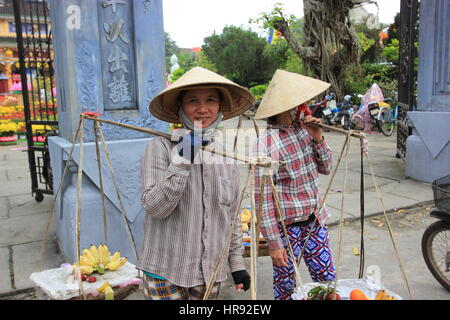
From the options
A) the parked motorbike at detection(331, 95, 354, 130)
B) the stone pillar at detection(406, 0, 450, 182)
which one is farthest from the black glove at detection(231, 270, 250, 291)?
the parked motorbike at detection(331, 95, 354, 130)

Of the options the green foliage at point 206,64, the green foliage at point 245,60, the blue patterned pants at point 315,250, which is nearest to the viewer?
the blue patterned pants at point 315,250

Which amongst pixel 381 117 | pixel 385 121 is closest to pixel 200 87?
pixel 381 117

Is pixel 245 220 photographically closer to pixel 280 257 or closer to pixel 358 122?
pixel 280 257

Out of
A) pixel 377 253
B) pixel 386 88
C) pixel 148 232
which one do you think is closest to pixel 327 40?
pixel 386 88

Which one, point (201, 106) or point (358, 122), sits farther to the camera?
point (358, 122)

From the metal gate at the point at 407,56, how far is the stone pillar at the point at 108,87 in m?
4.40

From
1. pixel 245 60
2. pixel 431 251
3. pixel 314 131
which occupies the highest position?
pixel 245 60

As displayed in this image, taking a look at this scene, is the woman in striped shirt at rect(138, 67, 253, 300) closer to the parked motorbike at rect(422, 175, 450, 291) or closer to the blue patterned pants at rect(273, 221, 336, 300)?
the blue patterned pants at rect(273, 221, 336, 300)

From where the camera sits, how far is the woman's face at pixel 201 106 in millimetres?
1526

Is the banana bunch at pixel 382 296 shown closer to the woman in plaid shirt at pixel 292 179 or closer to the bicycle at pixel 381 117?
the woman in plaid shirt at pixel 292 179

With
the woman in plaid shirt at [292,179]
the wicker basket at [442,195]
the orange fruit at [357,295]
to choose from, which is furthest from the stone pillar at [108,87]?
the wicker basket at [442,195]

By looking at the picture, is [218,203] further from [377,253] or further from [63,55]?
[377,253]

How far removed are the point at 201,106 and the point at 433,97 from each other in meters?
4.86

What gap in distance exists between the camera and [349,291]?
1724 mm
